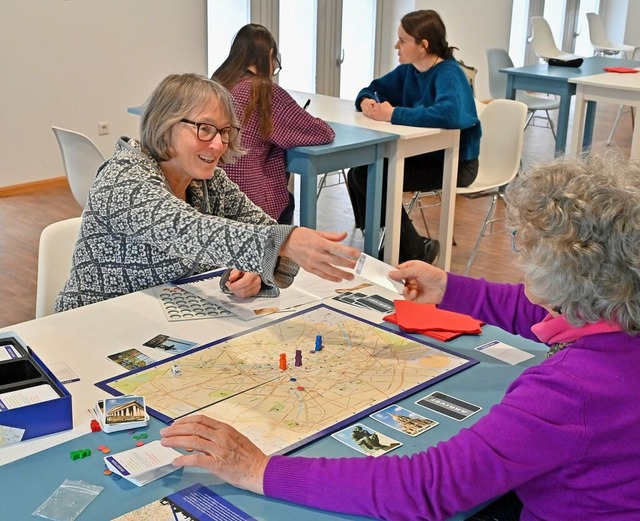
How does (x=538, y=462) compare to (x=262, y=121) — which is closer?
(x=538, y=462)

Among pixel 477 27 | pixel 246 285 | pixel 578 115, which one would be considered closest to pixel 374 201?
pixel 246 285

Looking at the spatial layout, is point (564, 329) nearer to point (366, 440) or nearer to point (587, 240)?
point (587, 240)

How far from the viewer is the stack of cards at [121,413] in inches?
57.1

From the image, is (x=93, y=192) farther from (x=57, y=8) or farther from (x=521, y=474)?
(x=57, y=8)

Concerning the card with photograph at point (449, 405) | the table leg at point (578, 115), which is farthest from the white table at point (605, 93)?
the card with photograph at point (449, 405)

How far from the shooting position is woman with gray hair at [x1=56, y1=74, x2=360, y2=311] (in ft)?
5.96

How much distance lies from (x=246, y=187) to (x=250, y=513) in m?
2.49

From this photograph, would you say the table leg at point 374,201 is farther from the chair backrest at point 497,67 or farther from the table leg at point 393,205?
the chair backrest at point 497,67

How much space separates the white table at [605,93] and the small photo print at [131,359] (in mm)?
Result: 4119

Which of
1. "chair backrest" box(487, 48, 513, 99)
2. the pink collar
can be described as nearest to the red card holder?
"chair backrest" box(487, 48, 513, 99)

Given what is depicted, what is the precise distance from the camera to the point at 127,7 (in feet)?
20.1

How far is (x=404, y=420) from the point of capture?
59.6 inches

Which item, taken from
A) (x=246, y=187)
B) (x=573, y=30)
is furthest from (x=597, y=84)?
(x=573, y=30)

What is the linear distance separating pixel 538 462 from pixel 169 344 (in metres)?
0.87
